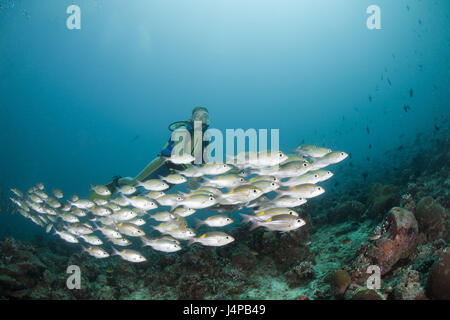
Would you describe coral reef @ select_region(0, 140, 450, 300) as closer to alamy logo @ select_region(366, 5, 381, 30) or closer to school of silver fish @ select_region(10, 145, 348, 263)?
school of silver fish @ select_region(10, 145, 348, 263)

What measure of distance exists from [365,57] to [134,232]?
126835mm

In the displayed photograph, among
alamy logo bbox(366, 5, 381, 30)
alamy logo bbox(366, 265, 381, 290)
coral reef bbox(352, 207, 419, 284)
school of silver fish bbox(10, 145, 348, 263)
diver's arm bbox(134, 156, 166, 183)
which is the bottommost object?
alamy logo bbox(366, 265, 381, 290)

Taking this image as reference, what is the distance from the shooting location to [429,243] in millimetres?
4938

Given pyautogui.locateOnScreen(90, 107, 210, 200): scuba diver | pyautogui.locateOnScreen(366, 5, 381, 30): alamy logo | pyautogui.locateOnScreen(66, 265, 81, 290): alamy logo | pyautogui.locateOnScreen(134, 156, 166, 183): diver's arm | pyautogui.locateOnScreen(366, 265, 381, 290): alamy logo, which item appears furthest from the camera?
pyautogui.locateOnScreen(134, 156, 166, 183): diver's arm

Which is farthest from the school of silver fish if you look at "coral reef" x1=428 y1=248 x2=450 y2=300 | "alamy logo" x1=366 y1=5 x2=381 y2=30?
"alamy logo" x1=366 y1=5 x2=381 y2=30

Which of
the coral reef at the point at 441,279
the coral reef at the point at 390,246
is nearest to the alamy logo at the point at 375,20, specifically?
the coral reef at the point at 390,246

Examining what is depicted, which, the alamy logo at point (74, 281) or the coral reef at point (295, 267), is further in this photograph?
the alamy logo at point (74, 281)

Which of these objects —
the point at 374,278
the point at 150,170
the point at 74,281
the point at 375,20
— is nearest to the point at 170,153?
the point at 150,170

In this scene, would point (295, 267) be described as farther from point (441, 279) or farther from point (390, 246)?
point (441, 279)

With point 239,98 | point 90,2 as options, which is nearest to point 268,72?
point 239,98

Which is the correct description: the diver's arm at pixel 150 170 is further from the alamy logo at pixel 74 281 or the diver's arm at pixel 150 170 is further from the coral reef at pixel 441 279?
the coral reef at pixel 441 279

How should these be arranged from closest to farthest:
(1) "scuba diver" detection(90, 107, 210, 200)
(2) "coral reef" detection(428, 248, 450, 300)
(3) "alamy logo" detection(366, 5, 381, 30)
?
(2) "coral reef" detection(428, 248, 450, 300) < (3) "alamy logo" detection(366, 5, 381, 30) < (1) "scuba diver" detection(90, 107, 210, 200)

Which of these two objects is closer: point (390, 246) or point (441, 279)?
point (441, 279)

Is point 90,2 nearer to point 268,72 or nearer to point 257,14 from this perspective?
point 257,14
